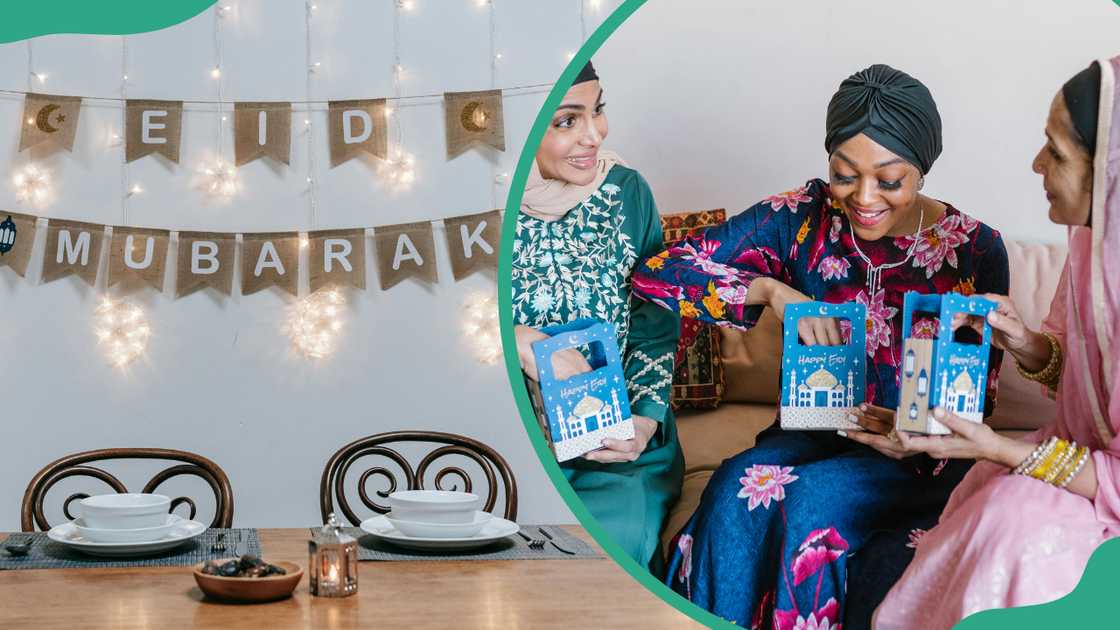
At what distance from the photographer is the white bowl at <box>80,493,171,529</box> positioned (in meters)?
1.66

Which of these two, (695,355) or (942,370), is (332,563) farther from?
(942,370)

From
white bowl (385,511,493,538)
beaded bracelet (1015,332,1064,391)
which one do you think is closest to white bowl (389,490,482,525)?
white bowl (385,511,493,538)

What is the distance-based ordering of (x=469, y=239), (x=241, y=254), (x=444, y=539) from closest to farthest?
(x=444, y=539) → (x=241, y=254) → (x=469, y=239)

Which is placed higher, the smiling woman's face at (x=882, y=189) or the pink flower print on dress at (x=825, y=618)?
the smiling woman's face at (x=882, y=189)

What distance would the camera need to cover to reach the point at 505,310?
3.97 ft

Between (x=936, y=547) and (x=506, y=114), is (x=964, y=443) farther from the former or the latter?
(x=506, y=114)

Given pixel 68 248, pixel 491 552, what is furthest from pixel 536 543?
pixel 68 248

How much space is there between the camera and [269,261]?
3.06 m

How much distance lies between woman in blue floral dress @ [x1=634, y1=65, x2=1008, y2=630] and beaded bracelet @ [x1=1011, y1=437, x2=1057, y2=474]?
0.07m

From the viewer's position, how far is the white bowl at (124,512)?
1659 millimetres

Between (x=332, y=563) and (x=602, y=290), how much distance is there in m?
0.54

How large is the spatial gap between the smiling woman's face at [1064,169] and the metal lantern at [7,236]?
2643 millimetres

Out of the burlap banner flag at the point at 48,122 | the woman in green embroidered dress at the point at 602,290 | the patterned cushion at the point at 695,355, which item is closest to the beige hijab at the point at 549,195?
the woman in green embroidered dress at the point at 602,290

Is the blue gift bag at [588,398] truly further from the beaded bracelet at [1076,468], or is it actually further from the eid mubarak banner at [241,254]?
the eid mubarak banner at [241,254]
